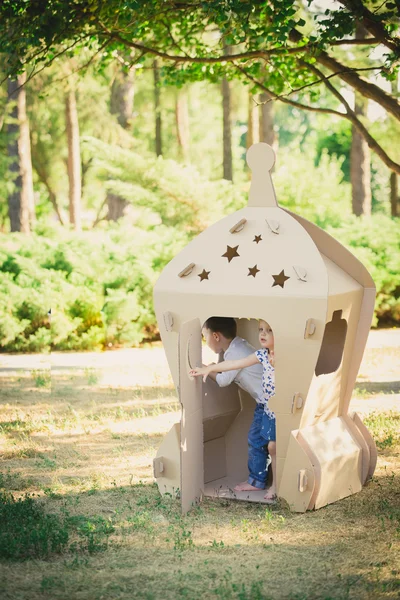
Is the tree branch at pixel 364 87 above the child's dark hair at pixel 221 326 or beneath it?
above

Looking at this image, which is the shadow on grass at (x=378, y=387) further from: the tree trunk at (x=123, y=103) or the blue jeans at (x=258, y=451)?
the tree trunk at (x=123, y=103)

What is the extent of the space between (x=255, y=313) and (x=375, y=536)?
151cm

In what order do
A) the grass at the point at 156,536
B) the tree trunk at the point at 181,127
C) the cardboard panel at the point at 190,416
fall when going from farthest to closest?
the tree trunk at the point at 181,127 → the cardboard panel at the point at 190,416 → the grass at the point at 156,536

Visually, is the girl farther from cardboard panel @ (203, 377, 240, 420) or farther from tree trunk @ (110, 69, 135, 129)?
tree trunk @ (110, 69, 135, 129)

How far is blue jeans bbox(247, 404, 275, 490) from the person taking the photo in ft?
18.4

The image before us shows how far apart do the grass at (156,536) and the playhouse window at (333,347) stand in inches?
34.4

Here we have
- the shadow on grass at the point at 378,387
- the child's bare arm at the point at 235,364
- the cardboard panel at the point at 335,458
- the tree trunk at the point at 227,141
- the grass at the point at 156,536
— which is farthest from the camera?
the tree trunk at the point at 227,141

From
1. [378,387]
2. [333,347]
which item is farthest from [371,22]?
[378,387]

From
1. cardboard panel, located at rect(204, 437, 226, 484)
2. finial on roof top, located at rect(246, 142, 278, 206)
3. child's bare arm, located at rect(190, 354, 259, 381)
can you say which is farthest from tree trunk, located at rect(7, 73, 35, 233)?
child's bare arm, located at rect(190, 354, 259, 381)

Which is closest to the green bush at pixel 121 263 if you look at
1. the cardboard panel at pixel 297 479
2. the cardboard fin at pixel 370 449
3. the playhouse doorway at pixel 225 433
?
the playhouse doorway at pixel 225 433

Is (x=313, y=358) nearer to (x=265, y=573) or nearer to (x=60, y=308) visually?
(x=265, y=573)

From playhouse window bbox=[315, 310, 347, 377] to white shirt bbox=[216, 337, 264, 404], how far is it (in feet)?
1.94

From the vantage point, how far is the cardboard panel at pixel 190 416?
5145mm

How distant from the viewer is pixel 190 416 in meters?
5.23
